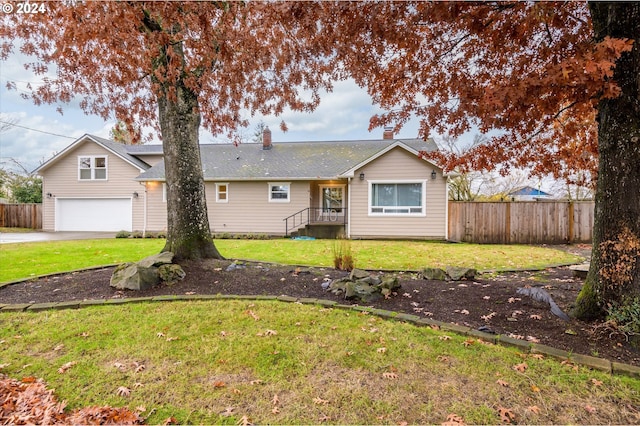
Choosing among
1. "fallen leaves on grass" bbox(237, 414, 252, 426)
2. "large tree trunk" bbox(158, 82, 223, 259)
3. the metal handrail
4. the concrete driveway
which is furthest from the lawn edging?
the concrete driveway

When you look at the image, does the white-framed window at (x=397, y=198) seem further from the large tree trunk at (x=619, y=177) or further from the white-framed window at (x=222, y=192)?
the large tree trunk at (x=619, y=177)

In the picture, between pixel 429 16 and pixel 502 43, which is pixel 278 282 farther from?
pixel 502 43

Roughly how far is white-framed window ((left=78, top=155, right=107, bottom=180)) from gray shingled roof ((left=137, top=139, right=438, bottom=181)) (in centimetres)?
368

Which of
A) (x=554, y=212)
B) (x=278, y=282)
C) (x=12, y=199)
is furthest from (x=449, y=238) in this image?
(x=12, y=199)

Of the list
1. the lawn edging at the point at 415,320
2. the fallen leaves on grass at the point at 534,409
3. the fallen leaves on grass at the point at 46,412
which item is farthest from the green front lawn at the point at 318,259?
the fallen leaves on grass at the point at 46,412

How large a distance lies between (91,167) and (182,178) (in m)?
17.7

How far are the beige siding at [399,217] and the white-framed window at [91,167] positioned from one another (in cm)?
1515

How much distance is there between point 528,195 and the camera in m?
27.9

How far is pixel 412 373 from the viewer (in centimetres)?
283

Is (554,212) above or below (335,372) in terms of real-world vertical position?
above

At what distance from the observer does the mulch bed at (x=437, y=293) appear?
3475 millimetres

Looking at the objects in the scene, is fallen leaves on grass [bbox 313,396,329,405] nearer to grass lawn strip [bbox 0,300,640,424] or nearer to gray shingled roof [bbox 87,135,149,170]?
grass lawn strip [bbox 0,300,640,424]

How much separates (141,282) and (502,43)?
621 cm

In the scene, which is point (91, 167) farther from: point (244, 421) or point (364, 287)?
point (244, 421)
